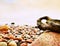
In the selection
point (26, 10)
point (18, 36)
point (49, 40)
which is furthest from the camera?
point (26, 10)

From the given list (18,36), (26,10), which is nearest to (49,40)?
(18,36)

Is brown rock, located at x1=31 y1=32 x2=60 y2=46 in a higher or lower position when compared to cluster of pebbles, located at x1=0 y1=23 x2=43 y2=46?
higher

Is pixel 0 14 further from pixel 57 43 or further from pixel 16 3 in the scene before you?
pixel 57 43

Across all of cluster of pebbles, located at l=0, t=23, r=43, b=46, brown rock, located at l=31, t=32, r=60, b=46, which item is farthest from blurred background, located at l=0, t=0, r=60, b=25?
brown rock, located at l=31, t=32, r=60, b=46

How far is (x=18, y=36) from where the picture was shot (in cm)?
123

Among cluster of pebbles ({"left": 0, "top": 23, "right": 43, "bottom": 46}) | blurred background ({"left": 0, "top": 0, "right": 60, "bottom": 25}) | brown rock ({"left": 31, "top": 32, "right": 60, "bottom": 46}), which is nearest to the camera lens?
brown rock ({"left": 31, "top": 32, "right": 60, "bottom": 46})

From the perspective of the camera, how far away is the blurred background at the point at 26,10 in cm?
161

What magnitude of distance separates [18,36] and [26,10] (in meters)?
0.51

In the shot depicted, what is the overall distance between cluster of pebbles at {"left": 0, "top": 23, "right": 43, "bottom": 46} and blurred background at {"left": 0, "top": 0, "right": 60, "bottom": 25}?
99 millimetres

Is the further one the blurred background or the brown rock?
the blurred background

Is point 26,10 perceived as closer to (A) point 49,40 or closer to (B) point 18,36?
(B) point 18,36

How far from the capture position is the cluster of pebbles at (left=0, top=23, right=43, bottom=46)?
1.08 metres

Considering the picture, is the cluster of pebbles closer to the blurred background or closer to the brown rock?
the blurred background

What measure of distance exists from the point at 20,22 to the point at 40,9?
27 centimetres
